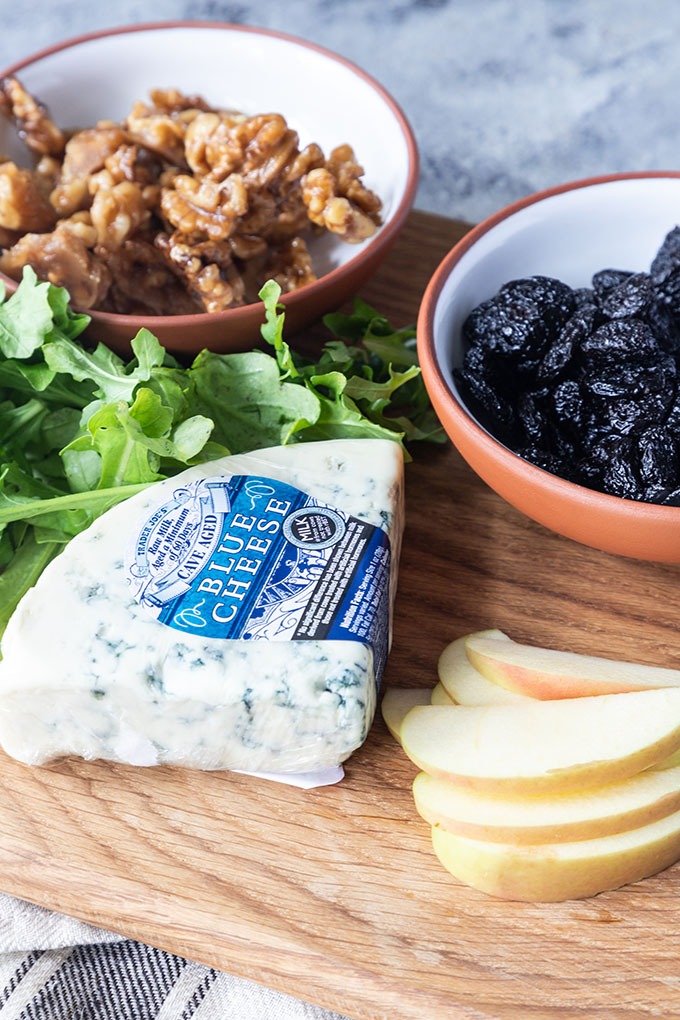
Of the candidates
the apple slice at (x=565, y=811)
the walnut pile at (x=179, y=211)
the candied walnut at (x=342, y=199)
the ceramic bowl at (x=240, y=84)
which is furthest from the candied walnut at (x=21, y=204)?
the apple slice at (x=565, y=811)

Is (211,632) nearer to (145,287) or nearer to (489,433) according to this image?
(489,433)

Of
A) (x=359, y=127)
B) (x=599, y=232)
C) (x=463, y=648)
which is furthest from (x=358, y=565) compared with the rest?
(x=359, y=127)

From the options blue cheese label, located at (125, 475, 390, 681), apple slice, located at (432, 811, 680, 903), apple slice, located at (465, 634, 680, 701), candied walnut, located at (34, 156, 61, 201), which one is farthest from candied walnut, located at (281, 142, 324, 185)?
apple slice, located at (432, 811, 680, 903)

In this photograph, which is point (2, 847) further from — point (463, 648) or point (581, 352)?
point (581, 352)

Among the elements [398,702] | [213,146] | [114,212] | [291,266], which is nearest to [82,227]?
[114,212]

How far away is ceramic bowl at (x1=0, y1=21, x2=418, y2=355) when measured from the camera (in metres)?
2.02

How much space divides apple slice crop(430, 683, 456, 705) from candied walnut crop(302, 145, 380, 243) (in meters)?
0.80

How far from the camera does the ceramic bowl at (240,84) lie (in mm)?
2023

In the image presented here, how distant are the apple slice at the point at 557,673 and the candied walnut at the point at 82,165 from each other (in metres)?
1.06

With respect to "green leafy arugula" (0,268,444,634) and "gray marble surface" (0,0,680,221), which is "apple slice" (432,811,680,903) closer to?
"green leafy arugula" (0,268,444,634)

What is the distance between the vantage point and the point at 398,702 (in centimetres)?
152

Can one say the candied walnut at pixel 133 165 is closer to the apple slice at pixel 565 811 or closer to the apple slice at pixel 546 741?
the apple slice at pixel 546 741

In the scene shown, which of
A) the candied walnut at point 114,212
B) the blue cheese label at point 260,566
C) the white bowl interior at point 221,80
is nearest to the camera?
the blue cheese label at point 260,566

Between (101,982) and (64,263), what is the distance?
1135mm
